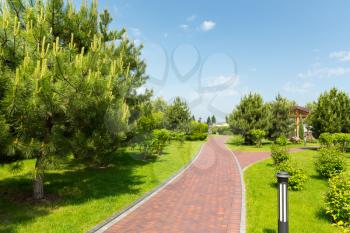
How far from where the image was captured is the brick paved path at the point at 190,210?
18.6 ft

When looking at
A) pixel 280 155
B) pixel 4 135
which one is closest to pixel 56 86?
pixel 4 135

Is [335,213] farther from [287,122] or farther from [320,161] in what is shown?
[287,122]

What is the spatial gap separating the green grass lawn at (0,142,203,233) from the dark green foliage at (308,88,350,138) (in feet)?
53.9

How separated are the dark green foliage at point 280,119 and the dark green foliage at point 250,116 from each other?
168 centimetres

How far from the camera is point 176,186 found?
9719mm

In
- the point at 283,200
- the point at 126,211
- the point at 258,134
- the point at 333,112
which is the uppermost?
the point at 333,112

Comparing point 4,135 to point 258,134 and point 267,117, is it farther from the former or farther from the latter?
point 267,117

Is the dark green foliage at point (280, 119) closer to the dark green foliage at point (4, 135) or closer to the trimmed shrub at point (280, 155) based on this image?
the trimmed shrub at point (280, 155)

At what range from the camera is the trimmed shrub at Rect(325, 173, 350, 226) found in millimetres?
5492

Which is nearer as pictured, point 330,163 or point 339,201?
point 339,201

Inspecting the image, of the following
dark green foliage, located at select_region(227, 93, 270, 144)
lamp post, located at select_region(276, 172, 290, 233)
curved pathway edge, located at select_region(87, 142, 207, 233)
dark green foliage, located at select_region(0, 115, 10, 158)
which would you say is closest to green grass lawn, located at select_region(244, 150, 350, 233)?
lamp post, located at select_region(276, 172, 290, 233)

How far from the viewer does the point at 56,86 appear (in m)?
5.42

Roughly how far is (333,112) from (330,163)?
14.6 m

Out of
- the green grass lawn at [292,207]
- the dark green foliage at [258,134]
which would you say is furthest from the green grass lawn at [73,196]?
the dark green foliage at [258,134]
